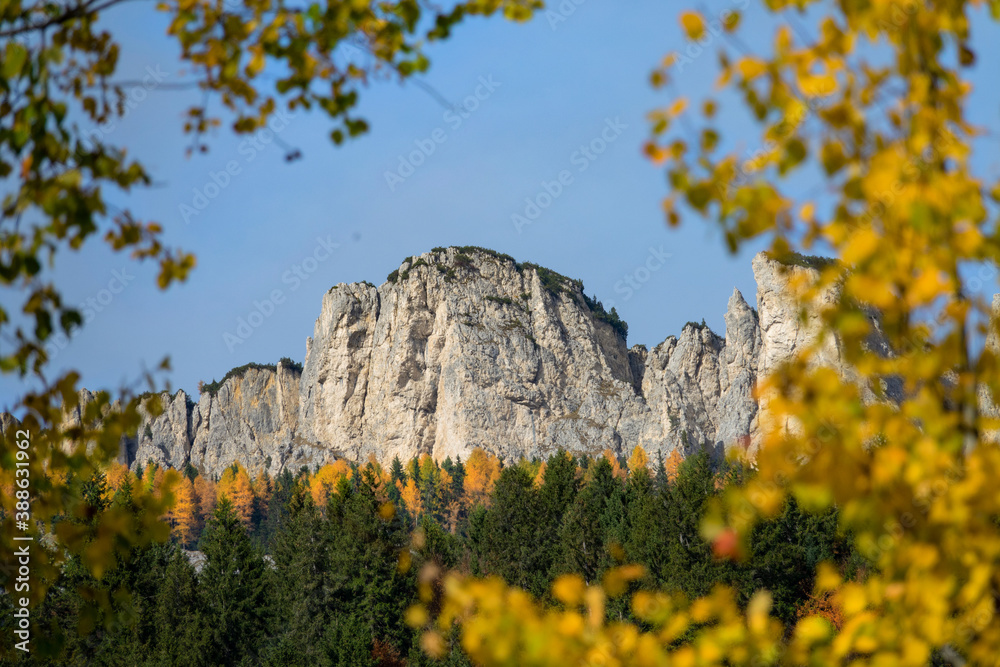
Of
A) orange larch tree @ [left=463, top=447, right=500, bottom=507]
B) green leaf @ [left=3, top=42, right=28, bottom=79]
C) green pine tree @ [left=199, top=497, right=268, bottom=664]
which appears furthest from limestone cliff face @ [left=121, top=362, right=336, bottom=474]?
green leaf @ [left=3, top=42, right=28, bottom=79]

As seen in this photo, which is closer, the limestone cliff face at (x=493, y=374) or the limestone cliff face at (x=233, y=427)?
the limestone cliff face at (x=493, y=374)

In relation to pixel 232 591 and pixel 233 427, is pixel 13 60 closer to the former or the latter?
pixel 232 591

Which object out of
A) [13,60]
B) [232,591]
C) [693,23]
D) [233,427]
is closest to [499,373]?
[233,427]

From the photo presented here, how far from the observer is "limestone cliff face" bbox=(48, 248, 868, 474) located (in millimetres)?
136125

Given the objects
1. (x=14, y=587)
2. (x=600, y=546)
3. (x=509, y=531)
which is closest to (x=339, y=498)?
(x=509, y=531)

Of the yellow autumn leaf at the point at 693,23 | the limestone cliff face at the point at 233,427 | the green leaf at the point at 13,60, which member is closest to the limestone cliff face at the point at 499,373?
the limestone cliff face at the point at 233,427

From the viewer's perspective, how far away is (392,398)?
5482 inches

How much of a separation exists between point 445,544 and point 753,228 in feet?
155

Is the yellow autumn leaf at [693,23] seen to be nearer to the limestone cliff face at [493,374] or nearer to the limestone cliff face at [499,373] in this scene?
the limestone cliff face at [499,373]

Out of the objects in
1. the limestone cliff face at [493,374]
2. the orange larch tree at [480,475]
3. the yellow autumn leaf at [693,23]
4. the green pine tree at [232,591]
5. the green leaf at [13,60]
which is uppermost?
the limestone cliff face at [493,374]

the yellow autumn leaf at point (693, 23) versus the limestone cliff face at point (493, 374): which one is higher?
the limestone cliff face at point (493, 374)

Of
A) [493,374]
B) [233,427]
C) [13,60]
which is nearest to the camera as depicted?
[13,60]

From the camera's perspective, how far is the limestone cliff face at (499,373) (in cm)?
13612

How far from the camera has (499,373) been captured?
13825 centimetres
